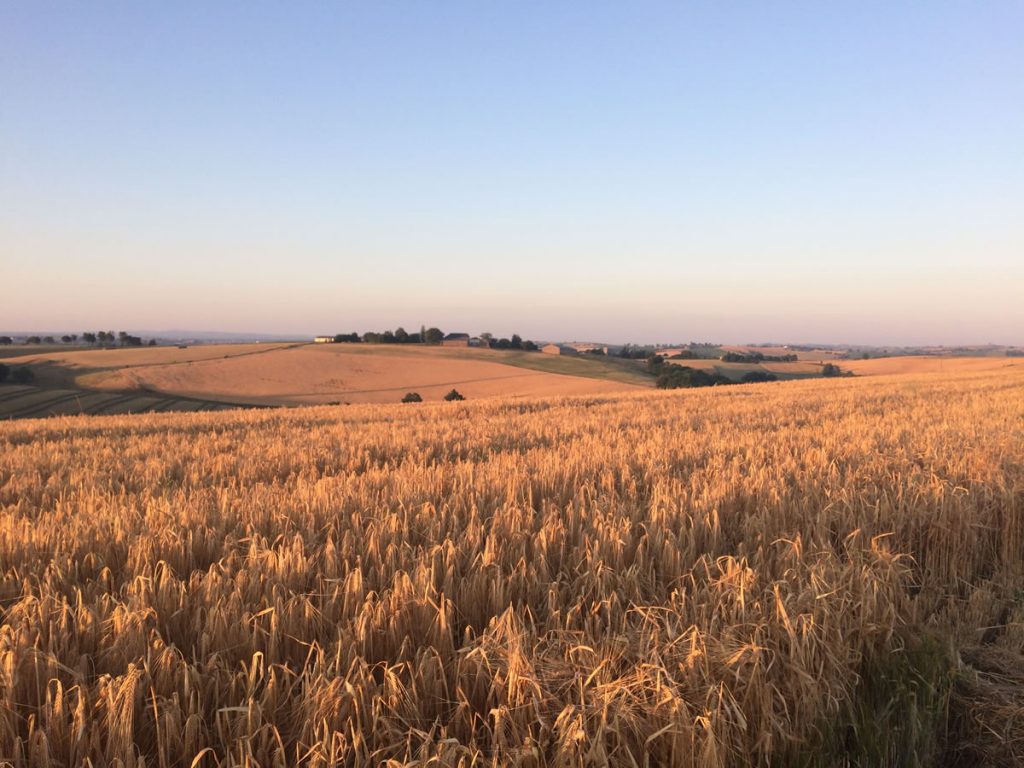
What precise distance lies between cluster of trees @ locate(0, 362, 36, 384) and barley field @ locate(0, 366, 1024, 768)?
8949cm

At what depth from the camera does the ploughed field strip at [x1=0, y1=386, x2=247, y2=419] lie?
5297 centimetres

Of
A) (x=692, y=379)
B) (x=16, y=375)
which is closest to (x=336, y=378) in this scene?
(x=16, y=375)

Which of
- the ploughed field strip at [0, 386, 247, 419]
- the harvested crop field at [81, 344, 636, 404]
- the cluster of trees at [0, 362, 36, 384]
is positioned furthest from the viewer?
the cluster of trees at [0, 362, 36, 384]

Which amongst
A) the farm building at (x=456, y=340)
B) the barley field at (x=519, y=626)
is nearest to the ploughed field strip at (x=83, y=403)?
the barley field at (x=519, y=626)

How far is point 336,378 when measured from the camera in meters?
80.1

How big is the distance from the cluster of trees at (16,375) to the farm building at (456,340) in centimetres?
6633

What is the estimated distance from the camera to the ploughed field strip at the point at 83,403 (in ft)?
174

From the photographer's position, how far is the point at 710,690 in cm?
175

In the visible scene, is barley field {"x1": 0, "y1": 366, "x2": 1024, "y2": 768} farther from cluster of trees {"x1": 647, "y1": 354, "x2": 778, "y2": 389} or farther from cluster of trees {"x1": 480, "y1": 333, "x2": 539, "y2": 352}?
cluster of trees {"x1": 480, "y1": 333, "x2": 539, "y2": 352}

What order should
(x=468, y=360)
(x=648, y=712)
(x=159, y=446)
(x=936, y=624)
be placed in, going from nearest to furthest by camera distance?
(x=648, y=712), (x=936, y=624), (x=159, y=446), (x=468, y=360)

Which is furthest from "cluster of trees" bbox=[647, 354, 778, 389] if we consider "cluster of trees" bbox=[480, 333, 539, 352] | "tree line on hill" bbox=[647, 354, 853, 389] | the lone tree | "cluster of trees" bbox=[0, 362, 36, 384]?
"cluster of trees" bbox=[0, 362, 36, 384]

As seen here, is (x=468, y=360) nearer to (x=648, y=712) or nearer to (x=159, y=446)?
(x=159, y=446)

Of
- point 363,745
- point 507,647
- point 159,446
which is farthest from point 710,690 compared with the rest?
point 159,446

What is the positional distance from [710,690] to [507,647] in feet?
2.25
